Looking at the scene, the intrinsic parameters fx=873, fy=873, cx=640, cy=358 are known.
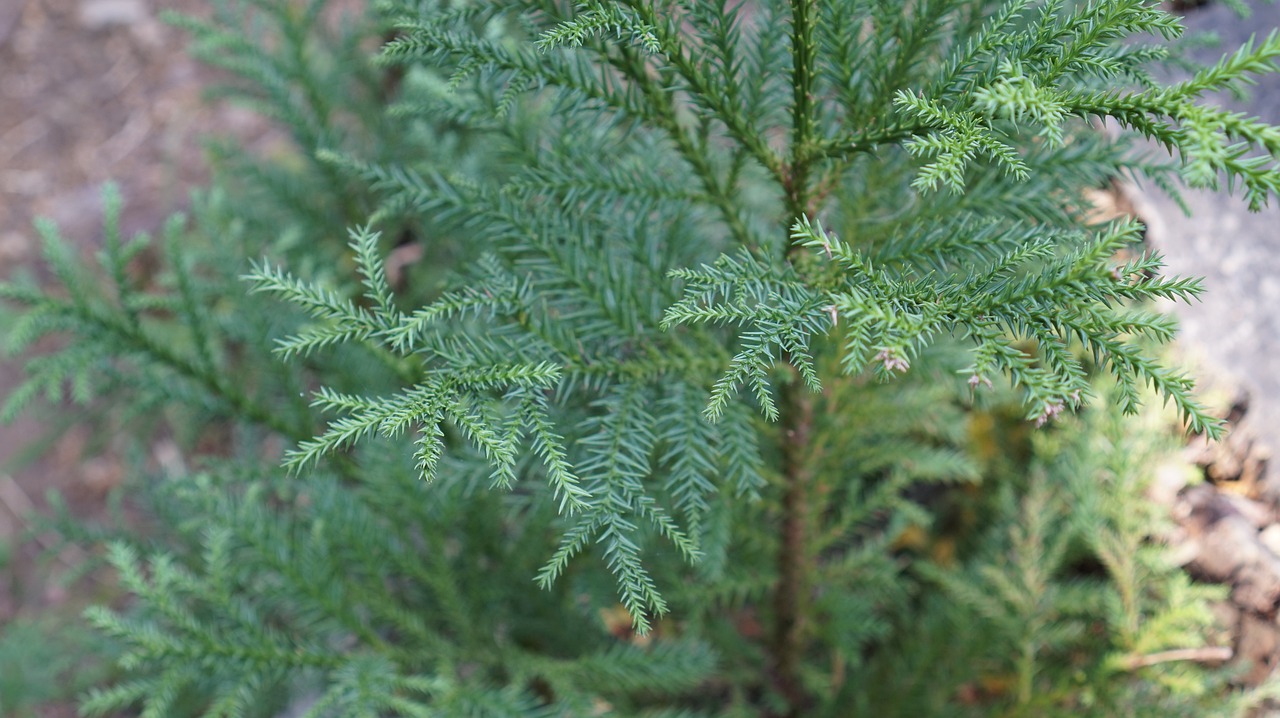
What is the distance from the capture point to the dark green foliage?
1035mm

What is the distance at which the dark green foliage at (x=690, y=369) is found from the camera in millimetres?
1035

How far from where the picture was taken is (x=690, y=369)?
1.34m

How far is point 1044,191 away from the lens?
142 centimetres

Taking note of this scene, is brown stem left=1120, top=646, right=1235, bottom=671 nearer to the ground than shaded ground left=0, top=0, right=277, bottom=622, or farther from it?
nearer to the ground

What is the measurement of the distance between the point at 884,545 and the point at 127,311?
1714 millimetres

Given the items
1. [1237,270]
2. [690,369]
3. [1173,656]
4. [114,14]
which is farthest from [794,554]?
[114,14]

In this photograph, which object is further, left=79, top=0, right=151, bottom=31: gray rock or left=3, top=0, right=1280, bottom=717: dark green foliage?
left=79, top=0, right=151, bottom=31: gray rock

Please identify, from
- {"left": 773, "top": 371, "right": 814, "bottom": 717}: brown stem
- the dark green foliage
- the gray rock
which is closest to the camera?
the dark green foliage

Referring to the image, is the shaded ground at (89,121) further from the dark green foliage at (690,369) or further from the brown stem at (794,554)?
the brown stem at (794,554)

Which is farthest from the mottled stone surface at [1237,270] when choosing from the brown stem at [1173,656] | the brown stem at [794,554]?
the brown stem at [794,554]

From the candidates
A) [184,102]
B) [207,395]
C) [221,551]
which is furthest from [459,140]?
[184,102]

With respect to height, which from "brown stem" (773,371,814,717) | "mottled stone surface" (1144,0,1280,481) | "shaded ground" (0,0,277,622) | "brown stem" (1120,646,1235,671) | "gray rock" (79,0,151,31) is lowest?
"brown stem" (1120,646,1235,671)

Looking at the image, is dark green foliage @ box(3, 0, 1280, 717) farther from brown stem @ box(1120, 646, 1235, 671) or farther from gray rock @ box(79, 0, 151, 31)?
gray rock @ box(79, 0, 151, 31)

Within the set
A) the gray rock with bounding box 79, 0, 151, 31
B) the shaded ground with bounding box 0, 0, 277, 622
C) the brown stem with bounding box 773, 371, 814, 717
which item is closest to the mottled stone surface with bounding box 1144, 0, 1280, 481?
the brown stem with bounding box 773, 371, 814, 717
